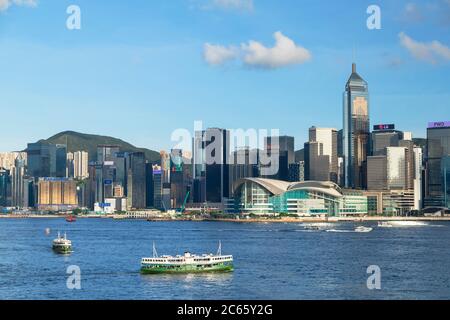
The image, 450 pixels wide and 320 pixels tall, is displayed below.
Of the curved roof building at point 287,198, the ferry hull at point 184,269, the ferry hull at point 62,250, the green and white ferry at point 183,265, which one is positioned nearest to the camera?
the ferry hull at point 184,269

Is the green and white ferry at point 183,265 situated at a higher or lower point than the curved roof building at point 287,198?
lower

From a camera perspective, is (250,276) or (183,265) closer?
(250,276)

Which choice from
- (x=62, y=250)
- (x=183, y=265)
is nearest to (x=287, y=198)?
(x=62, y=250)

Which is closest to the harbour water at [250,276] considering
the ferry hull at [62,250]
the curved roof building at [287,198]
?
the ferry hull at [62,250]

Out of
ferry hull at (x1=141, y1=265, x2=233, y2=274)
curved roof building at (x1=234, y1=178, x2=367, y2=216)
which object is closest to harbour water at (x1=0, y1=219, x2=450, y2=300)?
ferry hull at (x1=141, y1=265, x2=233, y2=274)

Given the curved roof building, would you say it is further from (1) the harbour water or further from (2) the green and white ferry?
(2) the green and white ferry

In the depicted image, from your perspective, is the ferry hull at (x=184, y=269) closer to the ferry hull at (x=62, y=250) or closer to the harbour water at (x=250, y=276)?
the harbour water at (x=250, y=276)

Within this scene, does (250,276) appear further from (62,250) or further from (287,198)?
(287,198)

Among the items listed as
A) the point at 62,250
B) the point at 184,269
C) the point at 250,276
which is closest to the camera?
the point at 250,276
